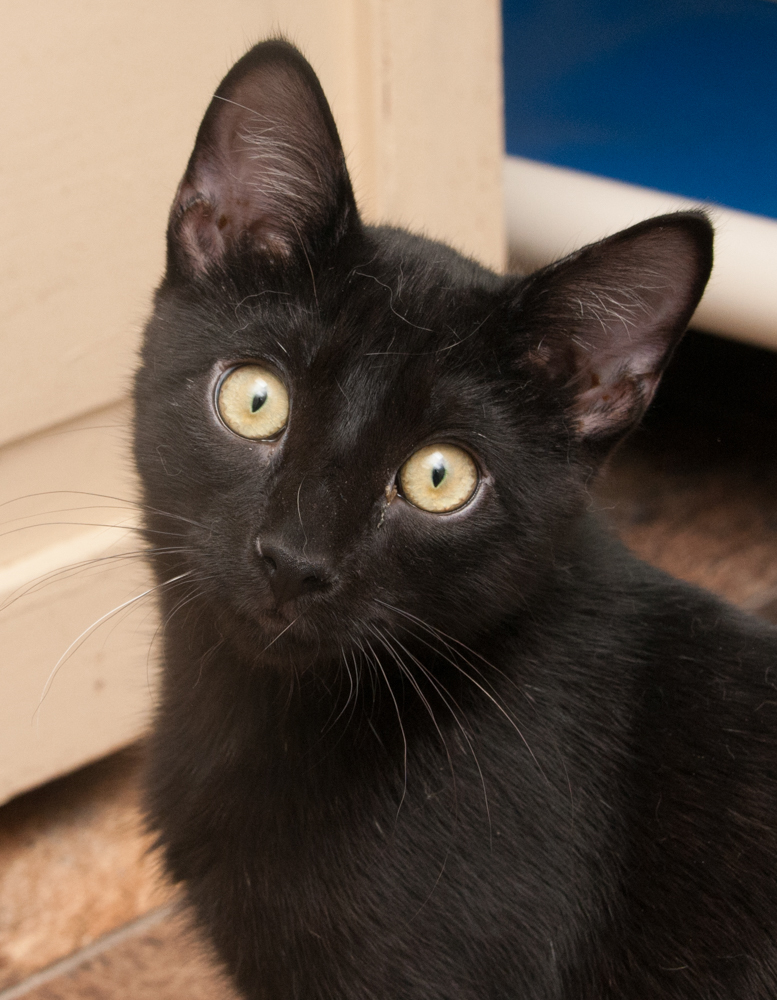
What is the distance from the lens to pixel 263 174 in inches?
39.4

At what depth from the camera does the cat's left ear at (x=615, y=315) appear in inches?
35.2

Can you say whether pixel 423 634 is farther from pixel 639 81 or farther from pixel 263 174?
pixel 639 81

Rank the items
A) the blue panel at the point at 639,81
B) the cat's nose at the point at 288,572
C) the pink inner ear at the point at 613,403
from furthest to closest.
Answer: the blue panel at the point at 639,81 < the pink inner ear at the point at 613,403 < the cat's nose at the point at 288,572

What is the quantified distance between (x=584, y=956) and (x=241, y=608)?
0.46 m

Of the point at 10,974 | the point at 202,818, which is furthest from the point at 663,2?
the point at 10,974

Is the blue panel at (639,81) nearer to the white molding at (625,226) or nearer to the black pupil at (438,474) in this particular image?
the white molding at (625,226)

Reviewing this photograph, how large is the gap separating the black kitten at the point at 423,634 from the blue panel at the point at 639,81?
1201 mm

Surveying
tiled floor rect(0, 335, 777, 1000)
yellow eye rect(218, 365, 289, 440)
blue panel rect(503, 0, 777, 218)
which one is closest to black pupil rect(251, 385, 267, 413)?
yellow eye rect(218, 365, 289, 440)

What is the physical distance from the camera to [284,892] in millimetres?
1004

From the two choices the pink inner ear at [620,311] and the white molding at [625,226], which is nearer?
the pink inner ear at [620,311]

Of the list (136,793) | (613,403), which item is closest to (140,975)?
(136,793)

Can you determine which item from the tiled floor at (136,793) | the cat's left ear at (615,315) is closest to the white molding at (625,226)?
the tiled floor at (136,793)

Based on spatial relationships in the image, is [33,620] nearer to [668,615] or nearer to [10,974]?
[10,974]

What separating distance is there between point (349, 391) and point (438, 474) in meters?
0.10
